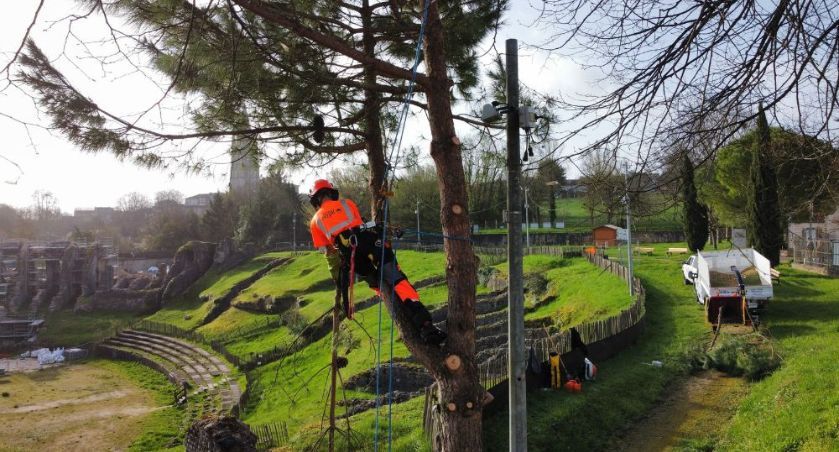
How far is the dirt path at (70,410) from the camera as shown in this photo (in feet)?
70.6

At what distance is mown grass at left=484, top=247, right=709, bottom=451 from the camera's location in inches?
366

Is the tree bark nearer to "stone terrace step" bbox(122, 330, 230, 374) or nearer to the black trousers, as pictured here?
the black trousers

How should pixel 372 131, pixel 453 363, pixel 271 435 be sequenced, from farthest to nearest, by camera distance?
pixel 271 435 < pixel 372 131 < pixel 453 363

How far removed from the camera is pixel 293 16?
4.64 m

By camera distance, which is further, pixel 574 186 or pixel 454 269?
pixel 574 186

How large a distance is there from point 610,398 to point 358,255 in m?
7.75

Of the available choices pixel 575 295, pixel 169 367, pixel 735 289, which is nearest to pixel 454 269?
pixel 735 289

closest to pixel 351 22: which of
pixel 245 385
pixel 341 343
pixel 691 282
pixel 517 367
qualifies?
pixel 341 343

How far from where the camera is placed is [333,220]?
5.25 m

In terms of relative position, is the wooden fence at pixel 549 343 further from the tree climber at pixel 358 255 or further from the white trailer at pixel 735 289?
the white trailer at pixel 735 289

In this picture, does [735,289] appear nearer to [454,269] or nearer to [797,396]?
[797,396]

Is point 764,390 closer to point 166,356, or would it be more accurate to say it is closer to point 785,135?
point 785,135

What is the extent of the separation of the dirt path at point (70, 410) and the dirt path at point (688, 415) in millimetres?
18145

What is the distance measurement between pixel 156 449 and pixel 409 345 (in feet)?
58.9
